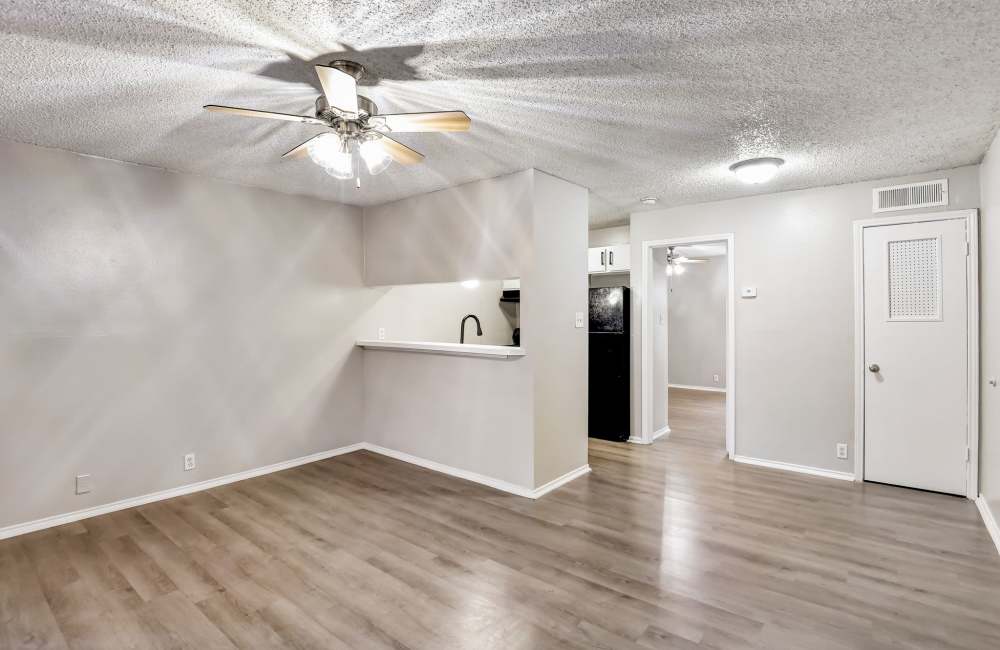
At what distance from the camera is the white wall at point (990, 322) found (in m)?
2.98

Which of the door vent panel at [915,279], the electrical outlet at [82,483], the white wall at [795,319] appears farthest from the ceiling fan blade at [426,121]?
the door vent panel at [915,279]

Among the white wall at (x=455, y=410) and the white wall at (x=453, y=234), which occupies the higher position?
the white wall at (x=453, y=234)

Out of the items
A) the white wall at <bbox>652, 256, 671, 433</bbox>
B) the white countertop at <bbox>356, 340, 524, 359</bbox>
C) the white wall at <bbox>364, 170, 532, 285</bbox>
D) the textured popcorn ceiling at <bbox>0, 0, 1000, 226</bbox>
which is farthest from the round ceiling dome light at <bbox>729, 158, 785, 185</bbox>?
the white countertop at <bbox>356, 340, 524, 359</bbox>

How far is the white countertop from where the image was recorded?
3699 mm

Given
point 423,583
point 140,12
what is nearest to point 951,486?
point 423,583

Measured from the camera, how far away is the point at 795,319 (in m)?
4.23

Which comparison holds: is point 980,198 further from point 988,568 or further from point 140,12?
point 140,12

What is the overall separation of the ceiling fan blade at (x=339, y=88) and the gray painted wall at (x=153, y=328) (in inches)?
94.4

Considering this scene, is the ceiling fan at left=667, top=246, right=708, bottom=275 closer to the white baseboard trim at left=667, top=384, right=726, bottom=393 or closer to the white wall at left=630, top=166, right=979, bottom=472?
the white baseboard trim at left=667, top=384, right=726, bottom=393

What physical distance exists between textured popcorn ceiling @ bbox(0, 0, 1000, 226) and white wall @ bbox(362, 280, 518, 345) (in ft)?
6.29

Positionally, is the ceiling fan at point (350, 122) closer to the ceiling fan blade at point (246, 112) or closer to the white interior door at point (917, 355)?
the ceiling fan blade at point (246, 112)

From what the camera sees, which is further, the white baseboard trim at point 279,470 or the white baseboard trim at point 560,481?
the white baseboard trim at point 560,481

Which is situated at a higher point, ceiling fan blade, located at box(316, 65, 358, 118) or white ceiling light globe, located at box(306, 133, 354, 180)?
ceiling fan blade, located at box(316, 65, 358, 118)

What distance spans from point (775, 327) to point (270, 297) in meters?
4.35
